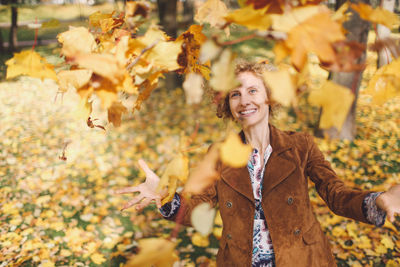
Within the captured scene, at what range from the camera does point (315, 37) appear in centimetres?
61

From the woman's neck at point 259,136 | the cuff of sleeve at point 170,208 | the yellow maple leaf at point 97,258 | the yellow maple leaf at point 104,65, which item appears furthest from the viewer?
the yellow maple leaf at point 97,258

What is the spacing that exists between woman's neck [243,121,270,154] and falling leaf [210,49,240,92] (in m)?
1.02

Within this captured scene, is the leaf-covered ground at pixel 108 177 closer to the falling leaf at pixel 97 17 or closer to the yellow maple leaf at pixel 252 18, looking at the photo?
the falling leaf at pixel 97 17

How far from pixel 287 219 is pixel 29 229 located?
2965 millimetres

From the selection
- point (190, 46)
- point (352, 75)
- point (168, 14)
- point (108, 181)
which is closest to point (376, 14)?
point (190, 46)

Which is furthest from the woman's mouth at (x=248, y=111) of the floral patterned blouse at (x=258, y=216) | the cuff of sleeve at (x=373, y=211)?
the cuff of sleeve at (x=373, y=211)

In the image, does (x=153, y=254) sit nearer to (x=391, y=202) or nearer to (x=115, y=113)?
(x=115, y=113)

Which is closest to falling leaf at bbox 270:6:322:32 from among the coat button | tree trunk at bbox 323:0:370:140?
the coat button

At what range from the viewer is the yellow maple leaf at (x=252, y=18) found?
0.64 m

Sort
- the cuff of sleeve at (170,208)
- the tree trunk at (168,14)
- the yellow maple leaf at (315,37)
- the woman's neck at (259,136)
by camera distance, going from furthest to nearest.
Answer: the tree trunk at (168,14) → the woman's neck at (259,136) → the cuff of sleeve at (170,208) → the yellow maple leaf at (315,37)

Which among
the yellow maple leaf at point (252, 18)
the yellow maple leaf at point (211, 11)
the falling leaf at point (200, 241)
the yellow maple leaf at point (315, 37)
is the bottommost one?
the falling leaf at point (200, 241)

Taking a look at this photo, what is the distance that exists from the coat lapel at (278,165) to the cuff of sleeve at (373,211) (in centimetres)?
43

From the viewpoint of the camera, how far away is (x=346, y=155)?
14.3ft

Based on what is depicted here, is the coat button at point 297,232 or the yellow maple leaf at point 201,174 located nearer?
the yellow maple leaf at point 201,174
